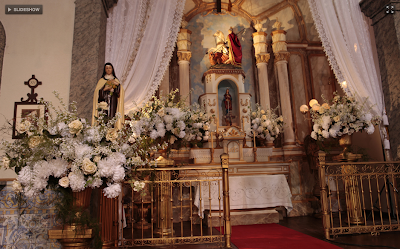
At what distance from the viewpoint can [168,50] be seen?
473 cm

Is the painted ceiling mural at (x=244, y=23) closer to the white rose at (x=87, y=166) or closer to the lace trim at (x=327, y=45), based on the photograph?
the lace trim at (x=327, y=45)

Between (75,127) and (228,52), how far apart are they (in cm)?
654

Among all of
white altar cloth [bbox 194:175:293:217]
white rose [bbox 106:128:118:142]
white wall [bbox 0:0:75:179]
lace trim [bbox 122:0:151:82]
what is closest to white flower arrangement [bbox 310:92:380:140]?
white altar cloth [bbox 194:175:293:217]

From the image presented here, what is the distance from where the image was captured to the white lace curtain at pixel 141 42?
4.48 m

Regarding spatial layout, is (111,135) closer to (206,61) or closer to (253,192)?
(253,192)

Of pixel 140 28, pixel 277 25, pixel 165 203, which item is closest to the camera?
pixel 165 203

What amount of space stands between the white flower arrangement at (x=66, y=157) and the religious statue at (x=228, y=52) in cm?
608

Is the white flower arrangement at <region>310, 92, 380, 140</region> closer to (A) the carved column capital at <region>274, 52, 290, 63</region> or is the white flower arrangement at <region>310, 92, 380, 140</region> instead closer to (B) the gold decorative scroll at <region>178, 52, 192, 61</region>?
(A) the carved column capital at <region>274, 52, 290, 63</region>

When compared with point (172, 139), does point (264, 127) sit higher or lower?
higher

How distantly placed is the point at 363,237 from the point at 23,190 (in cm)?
423

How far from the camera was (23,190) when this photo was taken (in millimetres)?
2600

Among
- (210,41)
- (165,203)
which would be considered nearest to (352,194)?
(165,203)

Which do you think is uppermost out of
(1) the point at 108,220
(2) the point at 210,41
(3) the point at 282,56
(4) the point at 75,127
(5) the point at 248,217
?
(2) the point at 210,41

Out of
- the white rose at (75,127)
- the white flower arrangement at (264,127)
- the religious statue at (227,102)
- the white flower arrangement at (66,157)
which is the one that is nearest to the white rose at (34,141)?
the white flower arrangement at (66,157)
